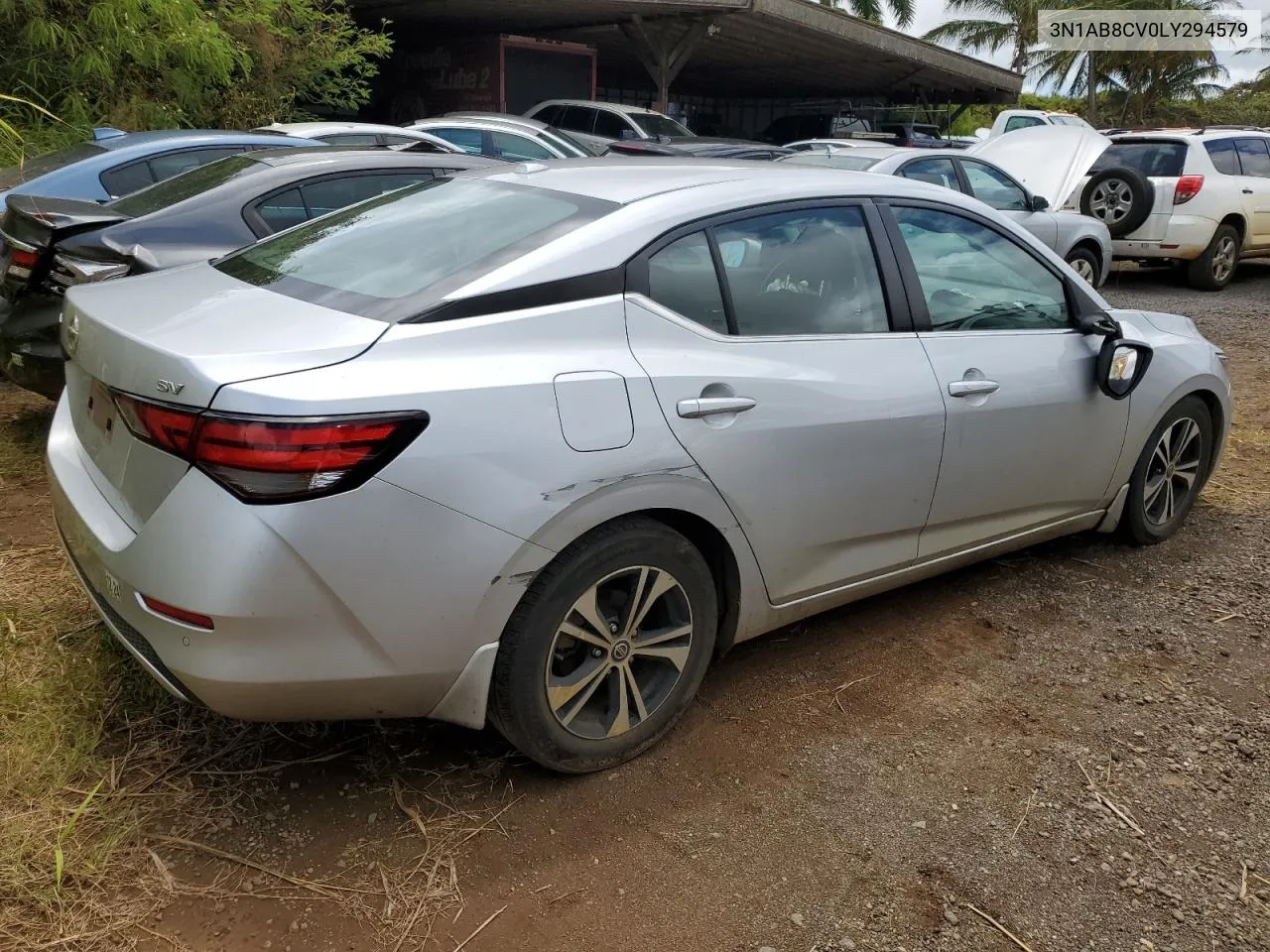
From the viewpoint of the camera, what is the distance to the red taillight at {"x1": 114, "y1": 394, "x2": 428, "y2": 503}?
7.06 ft

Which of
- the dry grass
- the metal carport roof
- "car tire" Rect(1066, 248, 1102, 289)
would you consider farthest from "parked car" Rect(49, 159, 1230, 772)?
the metal carport roof

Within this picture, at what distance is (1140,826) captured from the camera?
8.96 feet

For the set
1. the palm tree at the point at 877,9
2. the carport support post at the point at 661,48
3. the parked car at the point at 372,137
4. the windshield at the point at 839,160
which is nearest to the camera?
the parked car at the point at 372,137

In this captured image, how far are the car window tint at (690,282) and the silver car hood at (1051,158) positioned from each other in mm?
7362

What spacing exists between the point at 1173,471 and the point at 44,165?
6258mm

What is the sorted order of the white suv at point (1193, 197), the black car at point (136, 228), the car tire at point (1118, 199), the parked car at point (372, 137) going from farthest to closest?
the white suv at point (1193, 197) → the car tire at point (1118, 199) → the parked car at point (372, 137) → the black car at point (136, 228)

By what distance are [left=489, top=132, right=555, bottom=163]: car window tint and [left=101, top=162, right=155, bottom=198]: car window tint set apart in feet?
19.4

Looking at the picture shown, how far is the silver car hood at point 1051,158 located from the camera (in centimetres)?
928

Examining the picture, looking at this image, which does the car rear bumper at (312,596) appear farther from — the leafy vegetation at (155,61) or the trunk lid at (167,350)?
the leafy vegetation at (155,61)

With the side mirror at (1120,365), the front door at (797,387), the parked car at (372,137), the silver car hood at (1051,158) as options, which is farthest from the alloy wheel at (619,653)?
the silver car hood at (1051,158)

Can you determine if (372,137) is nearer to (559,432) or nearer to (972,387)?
(972,387)

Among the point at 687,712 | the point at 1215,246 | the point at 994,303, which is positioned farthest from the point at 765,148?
the point at 687,712

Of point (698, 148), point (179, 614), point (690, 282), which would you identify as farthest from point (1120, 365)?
point (698, 148)

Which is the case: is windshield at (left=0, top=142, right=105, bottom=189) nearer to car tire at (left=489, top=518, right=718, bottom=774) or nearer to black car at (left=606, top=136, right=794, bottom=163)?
car tire at (left=489, top=518, right=718, bottom=774)
